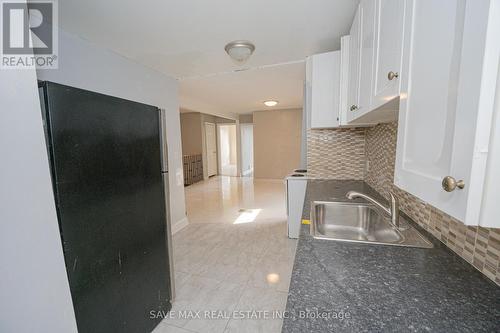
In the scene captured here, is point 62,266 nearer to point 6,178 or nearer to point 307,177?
point 6,178

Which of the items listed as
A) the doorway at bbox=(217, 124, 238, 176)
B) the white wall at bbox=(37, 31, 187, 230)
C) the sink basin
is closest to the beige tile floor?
the white wall at bbox=(37, 31, 187, 230)

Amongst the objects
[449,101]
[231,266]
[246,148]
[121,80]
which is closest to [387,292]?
[449,101]

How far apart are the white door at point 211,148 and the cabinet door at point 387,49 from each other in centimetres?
629

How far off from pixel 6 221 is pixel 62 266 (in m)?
0.29

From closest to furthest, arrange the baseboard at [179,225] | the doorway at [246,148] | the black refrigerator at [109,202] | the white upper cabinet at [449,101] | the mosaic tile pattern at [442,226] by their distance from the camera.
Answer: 1. the white upper cabinet at [449,101]
2. the mosaic tile pattern at [442,226]
3. the black refrigerator at [109,202]
4. the baseboard at [179,225]
5. the doorway at [246,148]

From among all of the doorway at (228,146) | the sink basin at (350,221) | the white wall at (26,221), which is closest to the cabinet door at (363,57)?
the sink basin at (350,221)

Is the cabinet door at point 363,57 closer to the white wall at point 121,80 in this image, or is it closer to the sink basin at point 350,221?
the sink basin at point 350,221

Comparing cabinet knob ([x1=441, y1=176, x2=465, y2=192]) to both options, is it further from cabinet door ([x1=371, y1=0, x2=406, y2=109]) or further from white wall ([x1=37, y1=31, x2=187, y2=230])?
white wall ([x1=37, y1=31, x2=187, y2=230])

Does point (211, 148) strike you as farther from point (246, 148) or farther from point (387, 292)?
point (387, 292)

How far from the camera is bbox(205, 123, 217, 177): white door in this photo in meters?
6.98

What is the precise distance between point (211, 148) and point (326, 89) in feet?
18.6

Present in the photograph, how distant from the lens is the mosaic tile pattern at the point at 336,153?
87.2 inches

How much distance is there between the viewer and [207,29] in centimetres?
170

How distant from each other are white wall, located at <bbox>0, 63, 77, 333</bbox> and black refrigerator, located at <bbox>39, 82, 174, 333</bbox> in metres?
0.04
